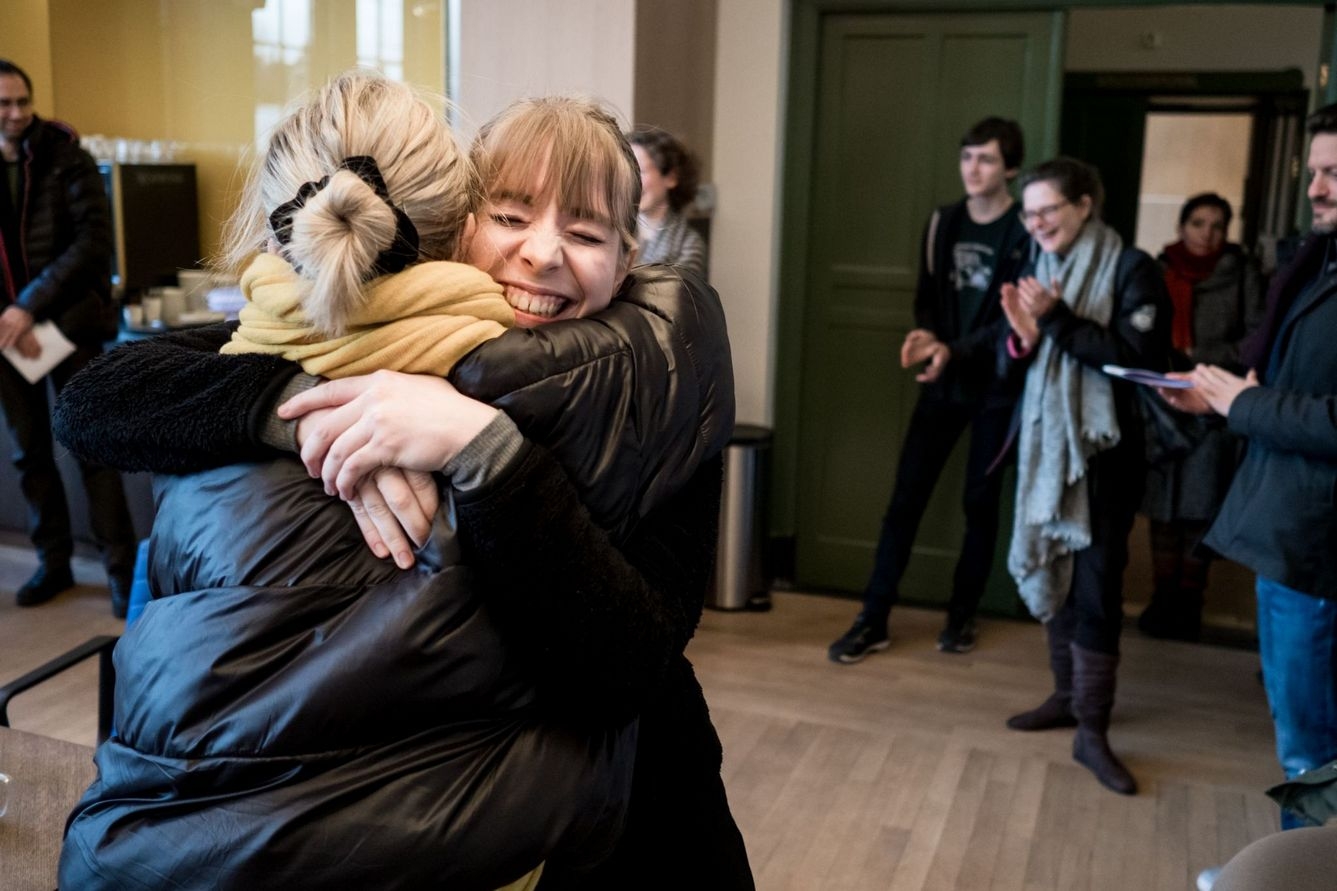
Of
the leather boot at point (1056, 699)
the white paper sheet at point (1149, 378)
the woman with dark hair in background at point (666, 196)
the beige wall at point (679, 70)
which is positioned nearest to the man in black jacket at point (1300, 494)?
the white paper sheet at point (1149, 378)

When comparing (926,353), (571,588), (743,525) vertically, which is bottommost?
(743,525)

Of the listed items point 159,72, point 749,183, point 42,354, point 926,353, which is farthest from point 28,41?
point 926,353

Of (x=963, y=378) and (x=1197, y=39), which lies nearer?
(x=963, y=378)

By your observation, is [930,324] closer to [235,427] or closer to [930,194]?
[930,194]

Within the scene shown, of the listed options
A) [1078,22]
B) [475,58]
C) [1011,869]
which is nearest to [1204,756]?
[1011,869]

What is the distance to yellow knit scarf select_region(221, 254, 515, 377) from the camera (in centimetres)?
100

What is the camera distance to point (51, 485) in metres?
4.65

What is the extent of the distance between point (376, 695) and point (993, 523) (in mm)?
3562

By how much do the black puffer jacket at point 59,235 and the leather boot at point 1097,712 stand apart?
11.4 feet

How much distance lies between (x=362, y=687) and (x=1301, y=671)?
222 centimetres

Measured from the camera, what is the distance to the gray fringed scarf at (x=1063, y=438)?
3.34 metres

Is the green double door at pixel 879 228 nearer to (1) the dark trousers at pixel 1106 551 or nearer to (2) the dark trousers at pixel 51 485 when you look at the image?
(1) the dark trousers at pixel 1106 551

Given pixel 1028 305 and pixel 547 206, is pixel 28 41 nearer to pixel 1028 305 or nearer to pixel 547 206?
pixel 1028 305

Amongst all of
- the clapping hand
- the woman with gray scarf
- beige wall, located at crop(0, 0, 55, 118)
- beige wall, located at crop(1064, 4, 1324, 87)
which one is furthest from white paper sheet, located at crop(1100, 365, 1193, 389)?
beige wall, located at crop(1064, 4, 1324, 87)
